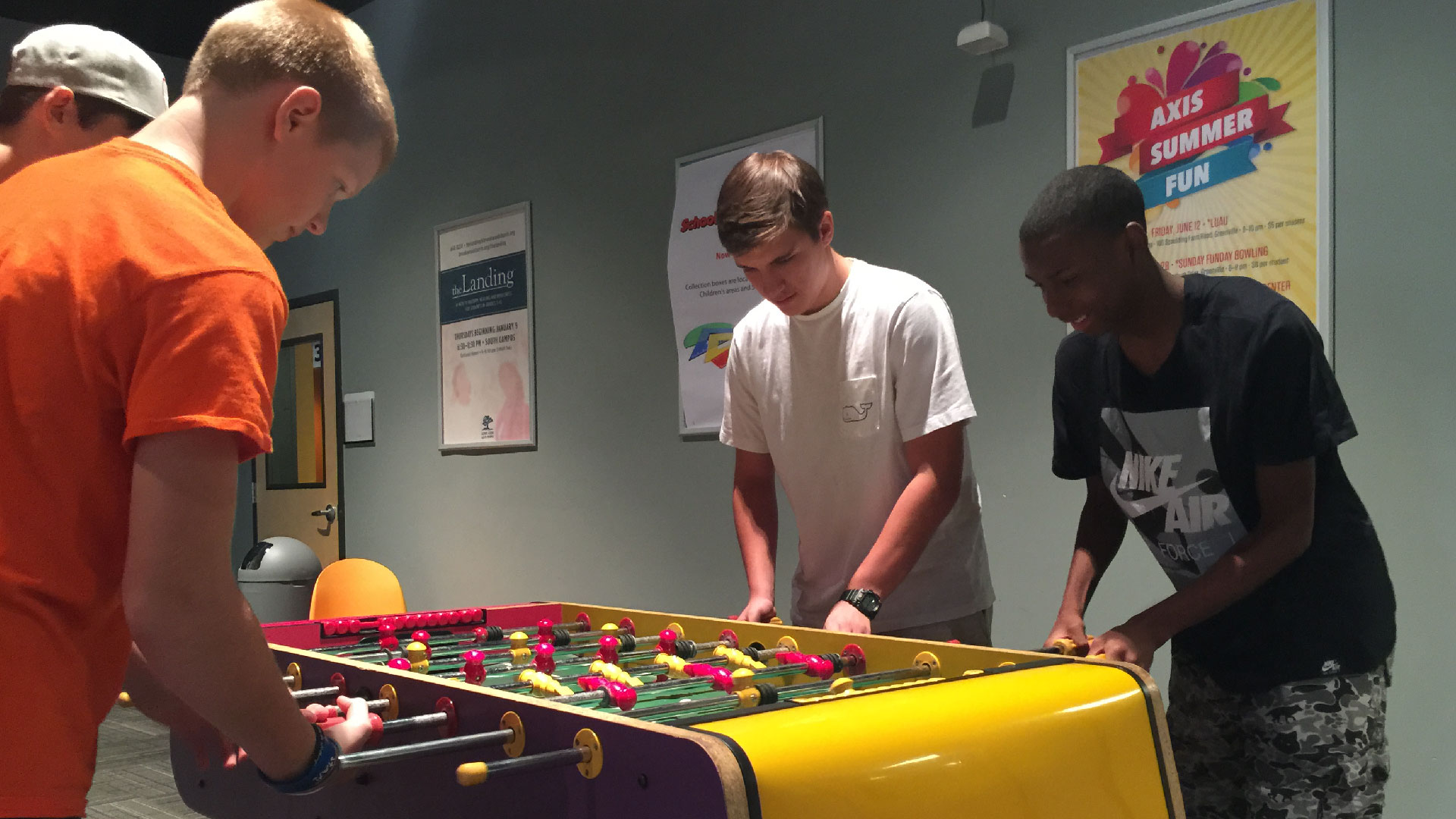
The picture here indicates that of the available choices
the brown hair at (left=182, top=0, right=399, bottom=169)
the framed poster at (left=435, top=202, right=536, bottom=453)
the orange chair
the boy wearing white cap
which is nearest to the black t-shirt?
the brown hair at (left=182, top=0, right=399, bottom=169)

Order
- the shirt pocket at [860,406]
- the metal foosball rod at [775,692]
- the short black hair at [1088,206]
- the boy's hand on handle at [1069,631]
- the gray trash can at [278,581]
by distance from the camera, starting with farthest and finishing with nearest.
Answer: the gray trash can at [278,581]
the shirt pocket at [860,406]
the boy's hand on handle at [1069,631]
the short black hair at [1088,206]
the metal foosball rod at [775,692]

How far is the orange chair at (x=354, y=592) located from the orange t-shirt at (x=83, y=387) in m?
2.30

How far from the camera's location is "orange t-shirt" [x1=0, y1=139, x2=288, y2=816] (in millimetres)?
810

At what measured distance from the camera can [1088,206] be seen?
1640 millimetres

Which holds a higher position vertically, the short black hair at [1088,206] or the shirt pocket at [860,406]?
the short black hair at [1088,206]

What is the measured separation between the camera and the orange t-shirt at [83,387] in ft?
2.66

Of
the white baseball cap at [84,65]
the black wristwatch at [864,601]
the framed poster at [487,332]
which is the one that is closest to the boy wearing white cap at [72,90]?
the white baseball cap at [84,65]

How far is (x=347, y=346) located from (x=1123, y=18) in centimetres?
421

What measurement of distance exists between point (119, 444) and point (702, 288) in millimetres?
3046

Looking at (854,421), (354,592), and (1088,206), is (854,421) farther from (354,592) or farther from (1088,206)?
(354,592)

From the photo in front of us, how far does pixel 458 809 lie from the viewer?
129cm

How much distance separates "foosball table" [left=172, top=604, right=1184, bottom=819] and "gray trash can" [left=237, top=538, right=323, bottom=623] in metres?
3.03

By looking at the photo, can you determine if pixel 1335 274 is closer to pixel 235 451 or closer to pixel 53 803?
pixel 235 451

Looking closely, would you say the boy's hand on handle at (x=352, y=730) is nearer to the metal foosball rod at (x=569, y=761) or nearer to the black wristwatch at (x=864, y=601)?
the metal foosball rod at (x=569, y=761)
